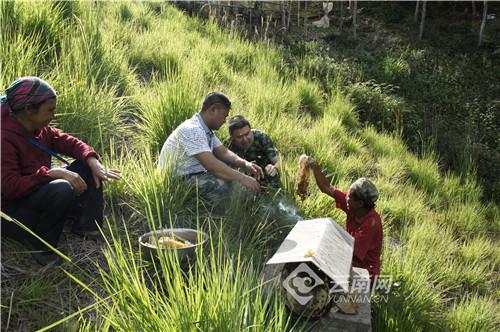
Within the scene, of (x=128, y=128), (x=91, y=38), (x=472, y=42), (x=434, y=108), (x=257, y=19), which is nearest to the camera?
(x=128, y=128)

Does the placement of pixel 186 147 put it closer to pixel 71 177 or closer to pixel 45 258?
pixel 71 177

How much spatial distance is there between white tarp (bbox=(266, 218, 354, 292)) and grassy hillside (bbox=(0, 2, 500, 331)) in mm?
244

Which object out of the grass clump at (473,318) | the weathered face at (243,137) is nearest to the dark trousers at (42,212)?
the weathered face at (243,137)

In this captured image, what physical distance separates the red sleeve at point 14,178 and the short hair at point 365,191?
2056 mm

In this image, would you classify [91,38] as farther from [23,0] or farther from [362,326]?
[362,326]

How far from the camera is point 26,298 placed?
2756 millimetres

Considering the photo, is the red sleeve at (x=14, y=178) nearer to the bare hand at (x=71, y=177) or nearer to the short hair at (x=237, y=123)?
the bare hand at (x=71, y=177)

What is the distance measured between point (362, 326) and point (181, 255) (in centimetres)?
115

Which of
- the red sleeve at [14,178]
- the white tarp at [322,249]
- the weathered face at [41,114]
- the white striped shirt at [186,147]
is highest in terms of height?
the weathered face at [41,114]

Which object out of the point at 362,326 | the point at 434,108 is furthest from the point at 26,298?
the point at 434,108

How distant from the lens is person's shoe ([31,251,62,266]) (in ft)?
9.71

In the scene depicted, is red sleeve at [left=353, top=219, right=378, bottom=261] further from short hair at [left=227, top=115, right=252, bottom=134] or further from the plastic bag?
short hair at [left=227, top=115, right=252, bottom=134]

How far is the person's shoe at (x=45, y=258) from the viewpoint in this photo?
2.96 m

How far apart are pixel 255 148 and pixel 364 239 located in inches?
64.2
